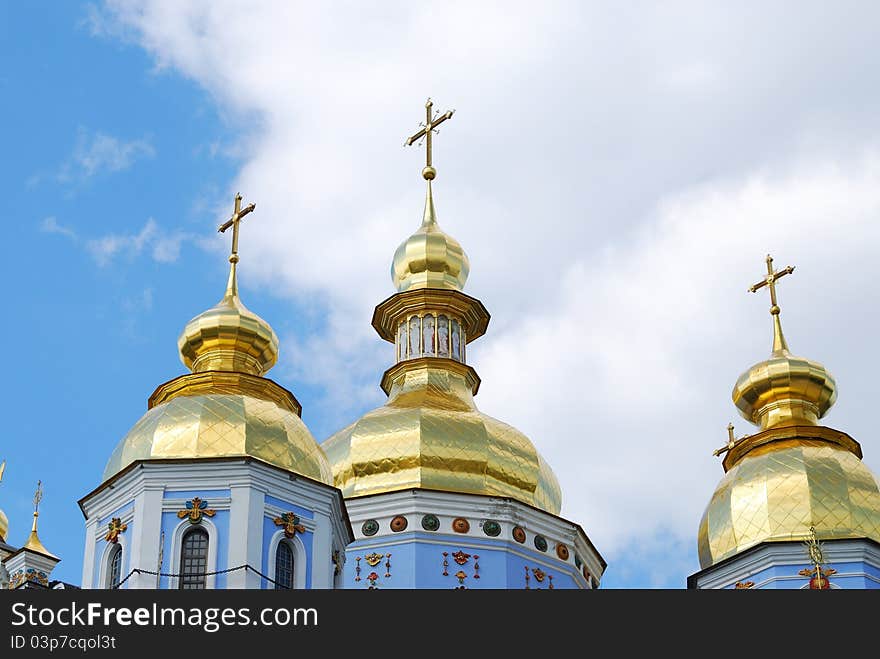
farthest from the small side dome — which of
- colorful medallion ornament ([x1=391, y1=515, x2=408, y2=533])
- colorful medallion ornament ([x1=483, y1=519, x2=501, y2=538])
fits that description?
colorful medallion ornament ([x1=391, y1=515, x2=408, y2=533])

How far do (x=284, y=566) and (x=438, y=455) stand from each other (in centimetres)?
598

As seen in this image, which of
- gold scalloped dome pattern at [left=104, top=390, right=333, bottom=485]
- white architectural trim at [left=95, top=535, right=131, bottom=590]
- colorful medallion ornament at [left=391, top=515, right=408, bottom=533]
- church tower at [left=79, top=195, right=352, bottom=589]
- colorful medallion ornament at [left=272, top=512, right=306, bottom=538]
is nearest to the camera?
church tower at [left=79, top=195, right=352, bottom=589]

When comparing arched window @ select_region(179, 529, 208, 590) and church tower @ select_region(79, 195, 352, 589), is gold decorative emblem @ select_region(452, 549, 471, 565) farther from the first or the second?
arched window @ select_region(179, 529, 208, 590)

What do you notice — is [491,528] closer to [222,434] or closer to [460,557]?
[460,557]

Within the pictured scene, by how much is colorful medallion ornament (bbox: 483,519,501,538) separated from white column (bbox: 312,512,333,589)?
188 inches

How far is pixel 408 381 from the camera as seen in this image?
33.5 meters

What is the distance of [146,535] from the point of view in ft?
81.6

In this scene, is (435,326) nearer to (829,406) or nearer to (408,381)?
(408,381)

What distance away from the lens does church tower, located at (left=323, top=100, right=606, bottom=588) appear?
29.9m

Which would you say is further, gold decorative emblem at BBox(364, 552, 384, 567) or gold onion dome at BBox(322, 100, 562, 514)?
gold onion dome at BBox(322, 100, 562, 514)

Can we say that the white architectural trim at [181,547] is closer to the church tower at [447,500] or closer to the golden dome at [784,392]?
the church tower at [447,500]

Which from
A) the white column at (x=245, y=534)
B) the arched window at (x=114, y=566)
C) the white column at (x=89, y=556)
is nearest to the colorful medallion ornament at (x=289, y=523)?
the white column at (x=245, y=534)
